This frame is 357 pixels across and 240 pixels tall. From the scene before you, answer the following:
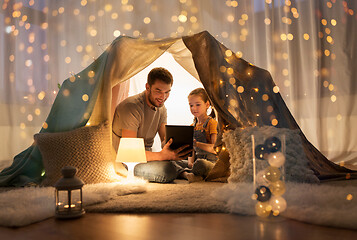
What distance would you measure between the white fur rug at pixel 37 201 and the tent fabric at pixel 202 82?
0.54 metres

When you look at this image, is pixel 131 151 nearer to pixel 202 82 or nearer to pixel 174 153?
pixel 174 153

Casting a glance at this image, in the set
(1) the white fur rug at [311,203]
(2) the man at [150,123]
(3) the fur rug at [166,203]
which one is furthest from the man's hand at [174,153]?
(1) the white fur rug at [311,203]

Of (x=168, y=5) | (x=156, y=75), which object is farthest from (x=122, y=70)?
(x=168, y=5)

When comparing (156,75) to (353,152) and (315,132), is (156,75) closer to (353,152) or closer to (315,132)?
(315,132)

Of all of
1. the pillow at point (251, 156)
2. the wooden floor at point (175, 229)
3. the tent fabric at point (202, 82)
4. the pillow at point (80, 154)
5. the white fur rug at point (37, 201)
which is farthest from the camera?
the tent fabric at point (202, 82)

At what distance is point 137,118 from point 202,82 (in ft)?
1.60

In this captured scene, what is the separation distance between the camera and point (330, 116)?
3.09 metres

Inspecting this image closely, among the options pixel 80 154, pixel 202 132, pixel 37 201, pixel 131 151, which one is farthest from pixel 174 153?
pixel 37 201

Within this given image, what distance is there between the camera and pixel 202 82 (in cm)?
219

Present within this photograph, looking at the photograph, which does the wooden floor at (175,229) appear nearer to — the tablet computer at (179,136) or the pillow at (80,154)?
the pillow at (80,154)

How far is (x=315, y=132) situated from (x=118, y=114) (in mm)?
1856

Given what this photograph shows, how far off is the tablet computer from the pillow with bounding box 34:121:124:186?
38cm

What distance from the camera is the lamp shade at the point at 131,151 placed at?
6.42 ft

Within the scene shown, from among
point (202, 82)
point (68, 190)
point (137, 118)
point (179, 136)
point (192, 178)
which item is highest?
point (202, 82)
